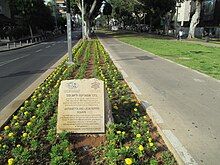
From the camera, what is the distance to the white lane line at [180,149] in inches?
172

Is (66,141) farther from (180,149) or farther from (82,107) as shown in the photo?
(180,149)

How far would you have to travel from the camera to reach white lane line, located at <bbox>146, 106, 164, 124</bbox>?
614 centimetres

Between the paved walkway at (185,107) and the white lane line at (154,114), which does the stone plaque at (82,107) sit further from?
the white lane line at (154,114)

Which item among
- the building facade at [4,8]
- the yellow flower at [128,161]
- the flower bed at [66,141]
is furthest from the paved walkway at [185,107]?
the building facade at [4,8]

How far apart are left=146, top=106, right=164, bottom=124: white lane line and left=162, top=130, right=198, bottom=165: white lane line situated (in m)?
0.60

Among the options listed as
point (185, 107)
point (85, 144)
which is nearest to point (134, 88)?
point (185, 107)

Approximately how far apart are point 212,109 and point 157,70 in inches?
248

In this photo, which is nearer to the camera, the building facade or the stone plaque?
the stone plaque

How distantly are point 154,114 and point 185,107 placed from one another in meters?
1.12

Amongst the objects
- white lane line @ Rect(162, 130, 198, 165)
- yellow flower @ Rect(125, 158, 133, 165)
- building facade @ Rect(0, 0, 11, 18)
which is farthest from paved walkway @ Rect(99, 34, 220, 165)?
building facade @ Rect(0, 0, 11, 18)

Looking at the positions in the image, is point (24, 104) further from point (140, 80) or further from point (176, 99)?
point (140, 80)

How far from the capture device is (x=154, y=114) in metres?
6.56

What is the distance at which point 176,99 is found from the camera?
8062 mm

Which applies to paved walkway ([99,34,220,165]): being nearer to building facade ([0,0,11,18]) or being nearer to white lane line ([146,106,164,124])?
white lane line ([146,106,164,124])
